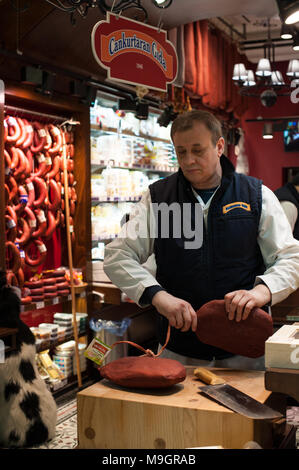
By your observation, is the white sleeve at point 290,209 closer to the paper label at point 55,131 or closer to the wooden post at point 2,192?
the wooden post at point 2,192

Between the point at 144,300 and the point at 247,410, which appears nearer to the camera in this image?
the point at 247,410

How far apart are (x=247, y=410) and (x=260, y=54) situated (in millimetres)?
10097

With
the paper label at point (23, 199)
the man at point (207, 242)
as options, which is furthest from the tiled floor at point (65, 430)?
the man at point (207, 242)

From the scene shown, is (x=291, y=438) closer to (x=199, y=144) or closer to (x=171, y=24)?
(x=199, y=144)

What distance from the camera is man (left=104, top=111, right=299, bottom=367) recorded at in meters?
2.18

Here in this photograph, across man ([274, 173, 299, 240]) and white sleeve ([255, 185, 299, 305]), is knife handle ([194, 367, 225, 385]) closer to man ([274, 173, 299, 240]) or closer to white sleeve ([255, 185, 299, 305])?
white sleeve ([255, 185, 299, 305])

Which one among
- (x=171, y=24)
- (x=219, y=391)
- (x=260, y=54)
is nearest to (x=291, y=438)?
(x=219, y=391)

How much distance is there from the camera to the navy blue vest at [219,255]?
222 centimetres

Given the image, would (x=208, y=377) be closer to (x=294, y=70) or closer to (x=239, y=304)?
(x=239, y=304)

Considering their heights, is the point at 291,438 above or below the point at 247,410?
below

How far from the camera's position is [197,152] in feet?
7.19

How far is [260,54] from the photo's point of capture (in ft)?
34.8

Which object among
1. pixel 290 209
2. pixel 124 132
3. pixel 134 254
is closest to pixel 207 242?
pixel 134 254

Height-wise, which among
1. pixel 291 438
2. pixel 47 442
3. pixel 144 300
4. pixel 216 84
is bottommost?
pixel 47 442
